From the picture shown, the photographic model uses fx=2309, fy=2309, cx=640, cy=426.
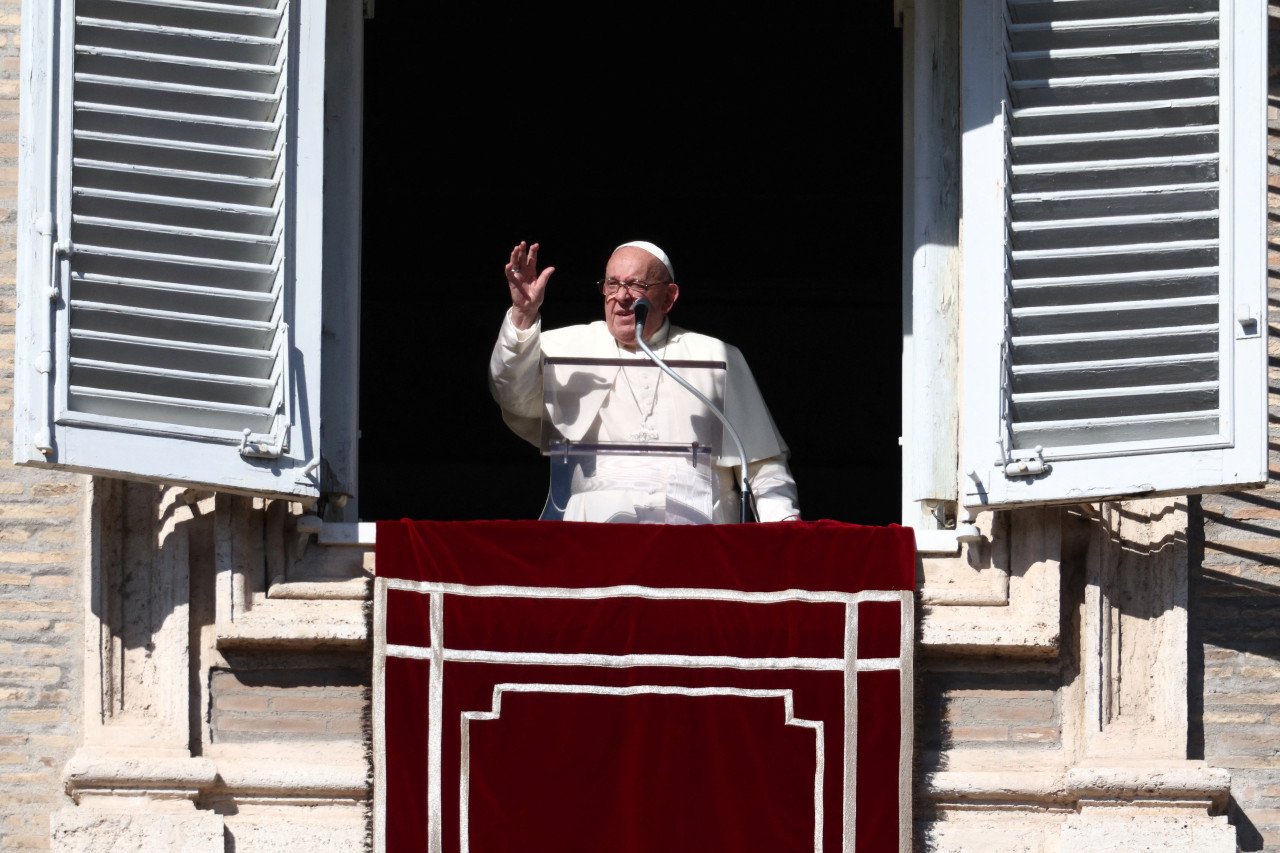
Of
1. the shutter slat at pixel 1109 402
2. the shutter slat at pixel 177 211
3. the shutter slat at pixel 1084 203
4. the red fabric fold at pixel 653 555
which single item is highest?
the shutter slat at pixel 1084 203

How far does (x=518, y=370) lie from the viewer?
6.57m

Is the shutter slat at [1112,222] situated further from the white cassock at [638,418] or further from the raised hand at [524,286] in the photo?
the raised hand at [524,286]

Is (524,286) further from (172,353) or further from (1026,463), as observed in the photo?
(1026,463)

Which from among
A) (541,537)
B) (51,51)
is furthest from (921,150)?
(51,51)

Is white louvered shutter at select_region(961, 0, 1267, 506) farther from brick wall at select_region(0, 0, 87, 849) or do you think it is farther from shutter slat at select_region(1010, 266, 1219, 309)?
brick wall at select_region(0, 0, 87, 849)

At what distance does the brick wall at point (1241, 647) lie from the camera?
247 inches

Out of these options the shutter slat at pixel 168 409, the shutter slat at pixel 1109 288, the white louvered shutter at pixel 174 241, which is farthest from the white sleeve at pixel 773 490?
the shutter slat at pixel 168 409

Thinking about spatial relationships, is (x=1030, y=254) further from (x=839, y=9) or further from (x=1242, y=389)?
(x=839, y=9)

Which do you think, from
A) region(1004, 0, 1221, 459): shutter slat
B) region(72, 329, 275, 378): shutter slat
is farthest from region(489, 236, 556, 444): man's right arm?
region(1004, 0, 1221, 459): shutter slat

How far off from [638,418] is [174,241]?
1.41 metres

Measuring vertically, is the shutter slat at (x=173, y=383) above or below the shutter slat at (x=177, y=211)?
below

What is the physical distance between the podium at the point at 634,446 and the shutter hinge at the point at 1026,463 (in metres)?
0.89

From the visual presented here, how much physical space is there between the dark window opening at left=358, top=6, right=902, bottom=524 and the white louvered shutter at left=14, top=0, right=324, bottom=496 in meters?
3.85

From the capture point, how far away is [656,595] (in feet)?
19.7
